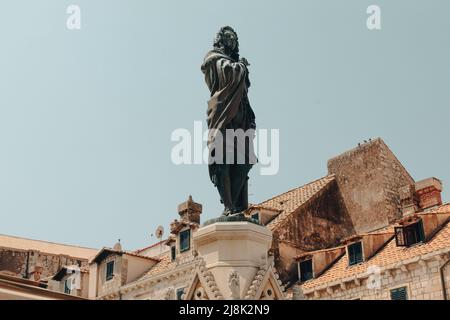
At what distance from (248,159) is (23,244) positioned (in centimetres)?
6146

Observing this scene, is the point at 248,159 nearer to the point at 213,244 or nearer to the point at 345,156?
the point at 213,244

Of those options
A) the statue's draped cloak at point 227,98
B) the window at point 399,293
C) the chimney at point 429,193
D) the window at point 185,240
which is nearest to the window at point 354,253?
the window at point 399,293

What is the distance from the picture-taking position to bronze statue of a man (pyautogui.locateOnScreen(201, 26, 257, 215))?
361 inches

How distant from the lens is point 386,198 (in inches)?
1533

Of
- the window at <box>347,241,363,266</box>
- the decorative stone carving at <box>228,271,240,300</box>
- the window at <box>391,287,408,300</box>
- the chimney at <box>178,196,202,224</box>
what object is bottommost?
the decorative stone carving at <box>228,271,240,300</box>

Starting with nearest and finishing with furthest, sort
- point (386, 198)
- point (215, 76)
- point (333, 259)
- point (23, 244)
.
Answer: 1. point (215, 76)
2. point (333, 259)
3. point (386, 198)
4. point (23, 244)

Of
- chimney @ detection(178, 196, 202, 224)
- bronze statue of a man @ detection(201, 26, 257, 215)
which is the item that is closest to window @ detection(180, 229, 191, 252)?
chimney @ detection(178, 196, 202, 224)

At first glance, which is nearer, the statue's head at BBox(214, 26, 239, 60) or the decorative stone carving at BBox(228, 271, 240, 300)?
the decorative stone carving at BBox(228, 271, 240, 300)

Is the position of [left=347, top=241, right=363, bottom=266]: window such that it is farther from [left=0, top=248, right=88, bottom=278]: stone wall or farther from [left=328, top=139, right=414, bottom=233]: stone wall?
[left=0, top=248, right=88, bottom=278]: stone wall

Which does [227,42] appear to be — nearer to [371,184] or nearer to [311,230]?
[311,230]

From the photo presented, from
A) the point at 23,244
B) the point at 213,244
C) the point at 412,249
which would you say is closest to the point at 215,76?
the point at 213,244

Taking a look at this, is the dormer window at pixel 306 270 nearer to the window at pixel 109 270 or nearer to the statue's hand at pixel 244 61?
the window at pixel 109 270

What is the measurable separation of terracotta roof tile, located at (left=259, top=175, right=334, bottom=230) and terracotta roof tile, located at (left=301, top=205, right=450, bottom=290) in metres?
Answer: 4.74

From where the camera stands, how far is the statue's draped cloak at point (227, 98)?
917 centimetres
